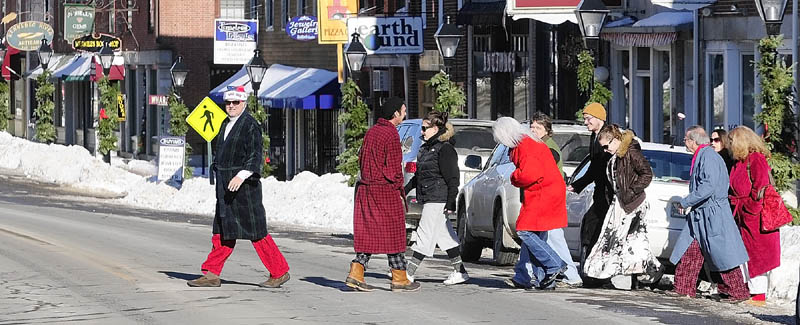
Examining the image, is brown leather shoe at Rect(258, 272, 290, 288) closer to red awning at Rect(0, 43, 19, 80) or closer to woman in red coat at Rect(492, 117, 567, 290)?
woman in red coat at Rect(492, 117, 567, 290)

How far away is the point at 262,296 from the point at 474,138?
8.68 meters

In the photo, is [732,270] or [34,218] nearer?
[732,270]

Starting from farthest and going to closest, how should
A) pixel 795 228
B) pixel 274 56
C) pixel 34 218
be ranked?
pixel 274 56 → pixel 34 218 → pixel 795 228

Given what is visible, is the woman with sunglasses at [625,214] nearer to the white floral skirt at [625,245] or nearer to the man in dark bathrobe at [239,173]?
the white floral skirt at [625,245]

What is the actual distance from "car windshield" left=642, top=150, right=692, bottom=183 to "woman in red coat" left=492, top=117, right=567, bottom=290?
1.98m

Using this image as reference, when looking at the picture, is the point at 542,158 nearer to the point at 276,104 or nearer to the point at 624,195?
the point at 624,195

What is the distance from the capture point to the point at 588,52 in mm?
28078

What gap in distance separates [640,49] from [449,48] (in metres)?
3.59

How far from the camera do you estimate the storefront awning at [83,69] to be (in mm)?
56750

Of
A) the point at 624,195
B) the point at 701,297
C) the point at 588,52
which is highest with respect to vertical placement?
the point at 588,52

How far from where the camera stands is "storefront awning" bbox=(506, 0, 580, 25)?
26.6 metres

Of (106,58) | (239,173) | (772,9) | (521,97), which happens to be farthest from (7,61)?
→ (239,173)

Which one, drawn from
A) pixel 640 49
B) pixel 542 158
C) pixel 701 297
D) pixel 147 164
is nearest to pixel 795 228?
pixel 701 297

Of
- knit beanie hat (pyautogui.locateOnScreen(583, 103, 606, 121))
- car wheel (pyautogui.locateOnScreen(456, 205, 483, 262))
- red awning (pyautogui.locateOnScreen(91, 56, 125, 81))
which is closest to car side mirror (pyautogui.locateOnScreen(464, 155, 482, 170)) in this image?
car wheel (pyautogui.locateOnScreen(456, 205, 483, 262))
